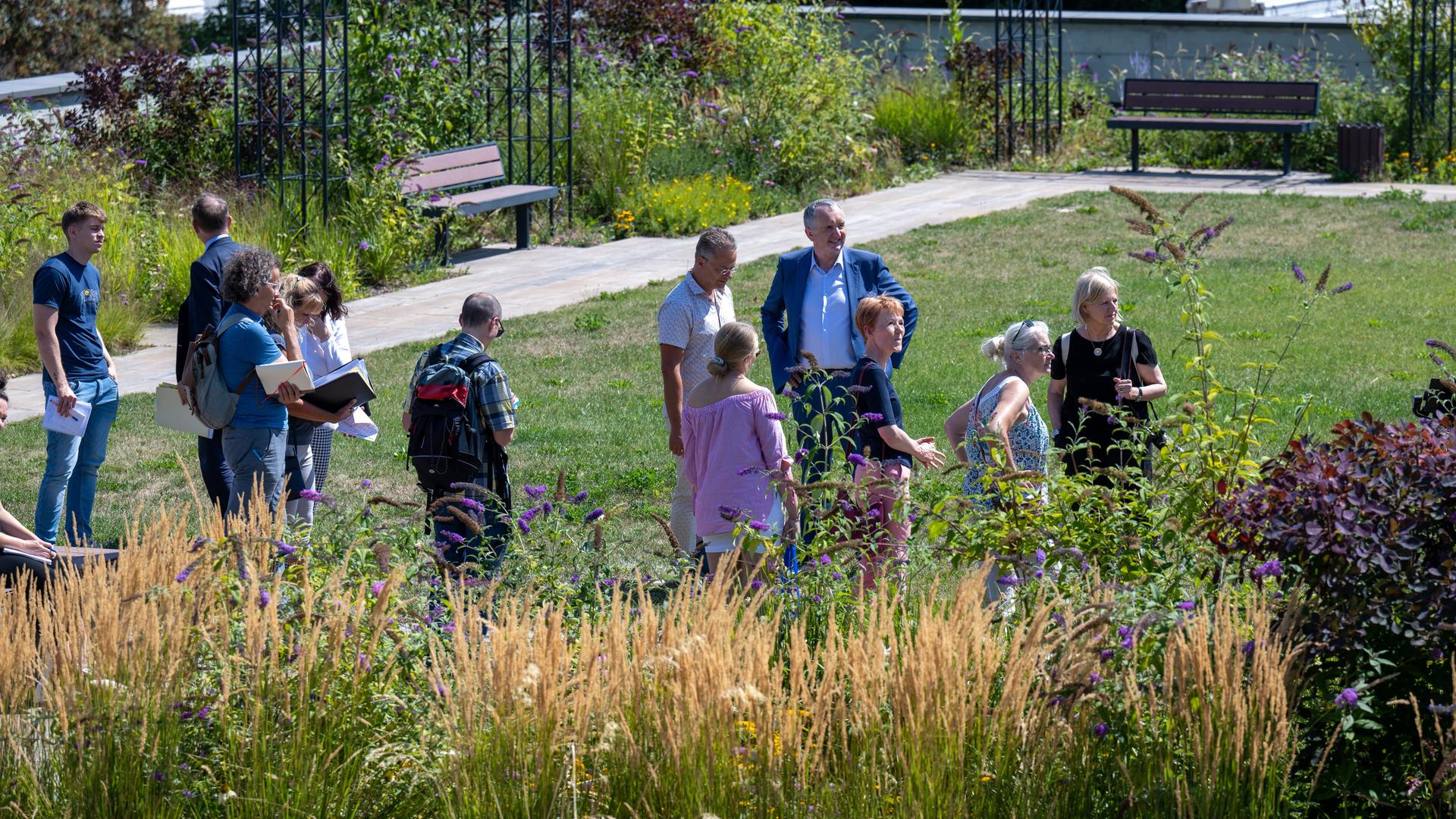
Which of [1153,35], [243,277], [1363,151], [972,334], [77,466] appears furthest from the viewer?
[1153,35]

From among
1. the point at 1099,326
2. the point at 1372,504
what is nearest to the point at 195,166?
the point at 1099,326

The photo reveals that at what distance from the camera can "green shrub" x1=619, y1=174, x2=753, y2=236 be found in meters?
15.7

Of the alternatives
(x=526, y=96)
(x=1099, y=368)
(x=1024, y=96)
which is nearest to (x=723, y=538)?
(x=1099, y=368)

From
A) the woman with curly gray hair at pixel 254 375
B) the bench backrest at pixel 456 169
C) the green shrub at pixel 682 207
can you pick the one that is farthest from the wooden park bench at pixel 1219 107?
the woman with curly gray hair at pixel 254 375

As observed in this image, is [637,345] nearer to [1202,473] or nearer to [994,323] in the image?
[994,323]

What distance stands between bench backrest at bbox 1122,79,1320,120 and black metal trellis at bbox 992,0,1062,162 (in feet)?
3.96

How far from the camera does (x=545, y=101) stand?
1708 cm

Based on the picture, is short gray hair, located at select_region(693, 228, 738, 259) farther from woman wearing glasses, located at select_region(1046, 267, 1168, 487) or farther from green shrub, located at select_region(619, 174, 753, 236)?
green shrub, located at select_region(619, 174, 753, 236)

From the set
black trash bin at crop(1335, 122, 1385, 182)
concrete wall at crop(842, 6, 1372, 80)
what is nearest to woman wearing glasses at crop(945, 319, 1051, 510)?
black trash bin at crop(1335, 122, 1385, 182)

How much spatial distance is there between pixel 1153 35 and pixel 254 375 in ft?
73.1

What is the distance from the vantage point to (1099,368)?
247 inches

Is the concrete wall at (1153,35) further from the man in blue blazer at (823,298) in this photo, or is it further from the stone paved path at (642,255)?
the man in blue blazer at (823,298)

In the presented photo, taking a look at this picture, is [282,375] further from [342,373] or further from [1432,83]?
[1432,83]

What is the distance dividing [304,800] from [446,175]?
38.1 ft
